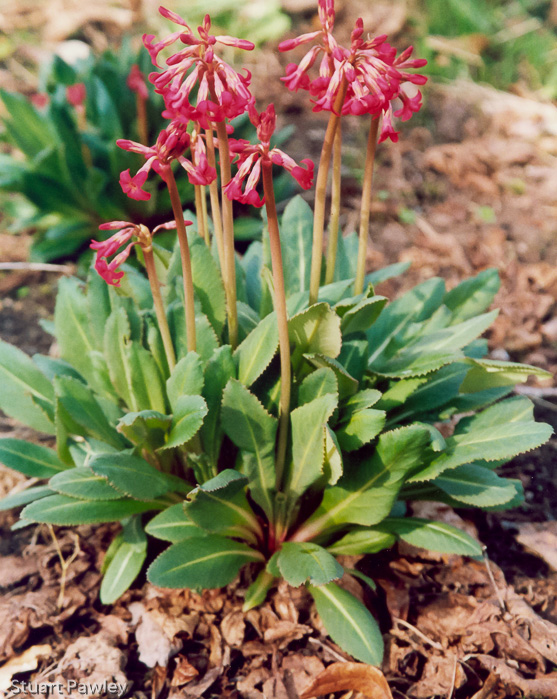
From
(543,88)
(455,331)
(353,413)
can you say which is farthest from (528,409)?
(543,88)

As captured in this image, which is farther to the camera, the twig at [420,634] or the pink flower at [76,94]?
the pink flower at [76,94]

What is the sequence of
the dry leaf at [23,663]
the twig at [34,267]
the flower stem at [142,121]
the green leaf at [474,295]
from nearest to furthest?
1. the dry leaf at [23,663]
2. the green leaf at [474,295]
3. the flower stem at [142,121]
4. the twig at [34,267]

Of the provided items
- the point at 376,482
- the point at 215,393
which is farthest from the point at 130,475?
the point at 376,482

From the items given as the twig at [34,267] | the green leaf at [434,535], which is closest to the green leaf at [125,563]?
the green leaf at [434,535]

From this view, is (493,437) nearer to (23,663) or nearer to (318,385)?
(318,385)

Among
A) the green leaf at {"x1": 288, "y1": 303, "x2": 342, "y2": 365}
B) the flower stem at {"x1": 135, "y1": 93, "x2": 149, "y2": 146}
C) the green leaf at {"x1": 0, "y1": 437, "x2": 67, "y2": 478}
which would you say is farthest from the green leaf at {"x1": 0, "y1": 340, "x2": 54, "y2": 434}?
the flower stem at {"x1": 135, "y1": 93, "x2": 149, "y2": 146}

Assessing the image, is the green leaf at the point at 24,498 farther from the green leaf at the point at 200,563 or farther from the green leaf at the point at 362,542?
the green leaf at the point at 362,542

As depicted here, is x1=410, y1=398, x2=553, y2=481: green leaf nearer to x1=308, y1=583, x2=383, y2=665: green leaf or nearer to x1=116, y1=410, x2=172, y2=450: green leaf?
x1=308, y1=583, x2=383, y2=665: green leaf
